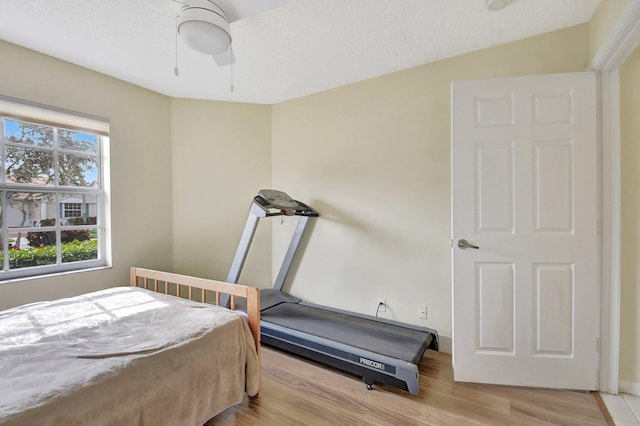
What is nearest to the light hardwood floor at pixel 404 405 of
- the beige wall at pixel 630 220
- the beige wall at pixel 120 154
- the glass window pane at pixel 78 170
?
the beige wall at pixel 630 220

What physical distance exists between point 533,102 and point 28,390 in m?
2.97

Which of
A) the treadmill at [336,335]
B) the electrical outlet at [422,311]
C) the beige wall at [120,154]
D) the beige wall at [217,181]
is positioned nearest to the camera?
the treadmill at [336,335]

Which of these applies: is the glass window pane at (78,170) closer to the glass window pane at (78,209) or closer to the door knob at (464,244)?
the glass window pane at (78,209)

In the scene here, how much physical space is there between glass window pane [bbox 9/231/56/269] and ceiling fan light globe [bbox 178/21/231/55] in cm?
213

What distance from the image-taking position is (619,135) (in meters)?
1.83

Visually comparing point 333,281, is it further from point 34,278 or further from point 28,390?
point 34,278

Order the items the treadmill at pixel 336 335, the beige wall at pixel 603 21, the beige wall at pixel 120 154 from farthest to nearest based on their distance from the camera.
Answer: the beige wall at pixel 120 154
the treadmill at pixel 336 335
the beige wall at pixel 603 21

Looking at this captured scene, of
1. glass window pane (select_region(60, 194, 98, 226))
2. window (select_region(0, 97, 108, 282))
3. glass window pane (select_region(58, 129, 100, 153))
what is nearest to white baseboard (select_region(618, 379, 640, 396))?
window (select_region(0, 97, 108, 282))

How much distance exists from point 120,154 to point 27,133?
65 centimetres

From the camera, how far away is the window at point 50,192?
229cm

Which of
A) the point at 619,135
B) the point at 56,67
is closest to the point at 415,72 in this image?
the point at 619,135

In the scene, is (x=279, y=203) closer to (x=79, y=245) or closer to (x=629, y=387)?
(x=79, y=245)

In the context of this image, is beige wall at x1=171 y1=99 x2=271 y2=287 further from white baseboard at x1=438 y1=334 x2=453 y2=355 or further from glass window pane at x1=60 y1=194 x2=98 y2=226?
white baseboard at x1=438 y1=334 x2=453 y2=355

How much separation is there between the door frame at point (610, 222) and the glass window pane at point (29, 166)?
4.18 meters
